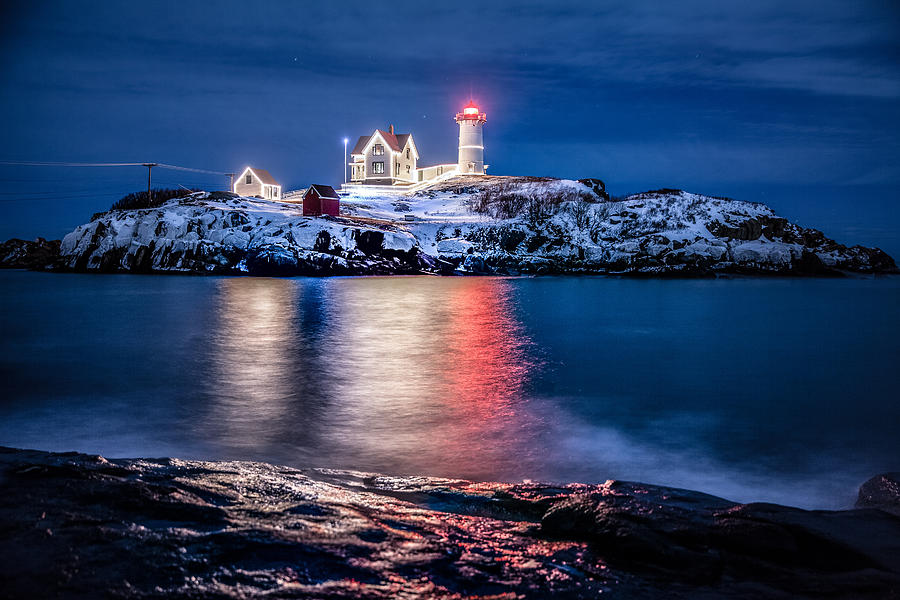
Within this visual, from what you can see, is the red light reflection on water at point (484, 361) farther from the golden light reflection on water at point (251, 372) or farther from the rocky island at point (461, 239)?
the rocky island at point (461, 239)

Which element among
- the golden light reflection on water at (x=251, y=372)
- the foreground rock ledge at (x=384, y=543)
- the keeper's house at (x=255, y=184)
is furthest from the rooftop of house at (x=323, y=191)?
the foreground rock ledge at (x=384, y=543)

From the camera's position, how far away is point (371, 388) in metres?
13.2

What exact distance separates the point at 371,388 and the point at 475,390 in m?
2.35

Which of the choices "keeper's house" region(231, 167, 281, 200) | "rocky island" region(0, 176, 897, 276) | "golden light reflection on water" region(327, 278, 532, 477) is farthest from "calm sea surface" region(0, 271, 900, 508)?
"keeper's house" region(231, 167, 281, 200)

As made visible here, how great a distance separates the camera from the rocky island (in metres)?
54.9

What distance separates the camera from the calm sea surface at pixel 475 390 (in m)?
8.34

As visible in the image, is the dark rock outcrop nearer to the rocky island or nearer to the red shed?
the rocky island

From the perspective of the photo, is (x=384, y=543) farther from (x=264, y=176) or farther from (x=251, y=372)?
(x=264, y=176)

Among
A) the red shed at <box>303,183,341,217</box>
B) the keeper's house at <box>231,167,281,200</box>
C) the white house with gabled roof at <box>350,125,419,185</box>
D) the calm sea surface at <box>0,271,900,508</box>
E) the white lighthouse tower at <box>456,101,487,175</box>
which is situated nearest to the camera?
the calm sea surface at <box>0,271,900,508</box>

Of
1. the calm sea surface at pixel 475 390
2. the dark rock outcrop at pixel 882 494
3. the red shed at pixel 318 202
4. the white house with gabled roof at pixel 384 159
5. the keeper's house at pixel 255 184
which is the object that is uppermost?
the white house with gabled roof at pixel 384 159

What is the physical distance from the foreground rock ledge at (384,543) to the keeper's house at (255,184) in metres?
80.5

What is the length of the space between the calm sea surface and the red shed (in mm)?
29306

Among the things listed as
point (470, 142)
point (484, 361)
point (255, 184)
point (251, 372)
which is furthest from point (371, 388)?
point (470, 142)

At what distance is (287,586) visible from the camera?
3.37 metres
